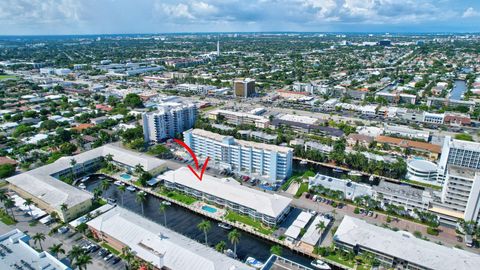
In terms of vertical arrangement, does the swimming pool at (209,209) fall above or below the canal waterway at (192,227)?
above

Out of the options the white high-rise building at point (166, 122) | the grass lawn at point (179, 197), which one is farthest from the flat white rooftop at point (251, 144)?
the grass lawn at point (179, 197)

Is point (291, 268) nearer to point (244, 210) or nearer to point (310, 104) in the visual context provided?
point (244, 210)

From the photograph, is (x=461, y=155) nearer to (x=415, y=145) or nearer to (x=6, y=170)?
(x=415, y=145)

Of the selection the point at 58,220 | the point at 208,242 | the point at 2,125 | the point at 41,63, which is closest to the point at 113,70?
the point at 41,63

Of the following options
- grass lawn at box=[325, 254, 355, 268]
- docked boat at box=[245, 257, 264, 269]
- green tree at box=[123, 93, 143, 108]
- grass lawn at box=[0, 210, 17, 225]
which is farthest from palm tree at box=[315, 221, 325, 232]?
green tree at box=[123, 93, 143, 108]

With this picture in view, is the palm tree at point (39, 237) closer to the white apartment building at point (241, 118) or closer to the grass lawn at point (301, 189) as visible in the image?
the grass lawn at point (301, 189)

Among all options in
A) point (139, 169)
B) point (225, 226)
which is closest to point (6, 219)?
point (139, 169)
